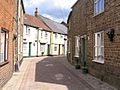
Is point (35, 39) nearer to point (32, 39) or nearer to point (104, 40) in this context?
point (32, 39)

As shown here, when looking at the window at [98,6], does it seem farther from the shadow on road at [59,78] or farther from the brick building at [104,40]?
the shadow on road at [59,78]

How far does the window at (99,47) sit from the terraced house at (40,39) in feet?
75.1

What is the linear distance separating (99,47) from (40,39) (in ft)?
95.7

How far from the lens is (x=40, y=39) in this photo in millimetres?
41656

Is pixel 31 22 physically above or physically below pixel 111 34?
above

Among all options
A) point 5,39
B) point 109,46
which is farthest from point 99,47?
point 5,39

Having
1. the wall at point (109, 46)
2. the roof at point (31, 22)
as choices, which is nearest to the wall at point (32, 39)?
the roof at point (31, 22)

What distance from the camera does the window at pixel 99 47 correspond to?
41.3 feet

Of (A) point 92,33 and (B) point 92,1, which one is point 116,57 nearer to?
(A) point 92,33

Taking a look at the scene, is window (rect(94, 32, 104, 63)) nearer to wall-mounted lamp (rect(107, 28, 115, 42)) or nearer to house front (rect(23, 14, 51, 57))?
wall-mounted lamp (rect(107, 28, 115, 42))

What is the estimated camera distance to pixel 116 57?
33.4ft

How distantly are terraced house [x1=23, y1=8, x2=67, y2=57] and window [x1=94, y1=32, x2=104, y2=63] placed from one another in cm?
2288

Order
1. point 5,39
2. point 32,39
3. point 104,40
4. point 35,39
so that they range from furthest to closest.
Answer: point 35,39
point 32,39
point 104,40
point 5,39

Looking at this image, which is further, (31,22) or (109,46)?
(31,22)
